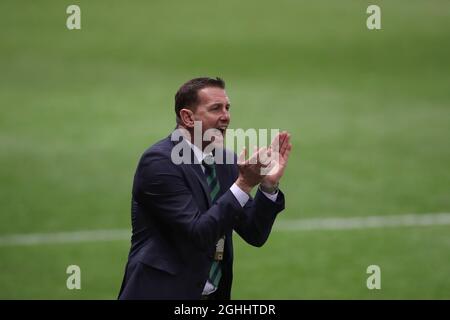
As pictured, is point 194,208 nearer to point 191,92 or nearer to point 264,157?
point 264,157

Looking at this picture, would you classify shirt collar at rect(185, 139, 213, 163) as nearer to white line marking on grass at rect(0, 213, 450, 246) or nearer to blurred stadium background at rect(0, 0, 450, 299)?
blurred stadium background at rect(0, 0, 450, 299)

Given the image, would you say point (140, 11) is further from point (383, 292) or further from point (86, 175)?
point (383, 292)

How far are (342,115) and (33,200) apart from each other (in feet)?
24.9

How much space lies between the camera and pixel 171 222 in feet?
20.7

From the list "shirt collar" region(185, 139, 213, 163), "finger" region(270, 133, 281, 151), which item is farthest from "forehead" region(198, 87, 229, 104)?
"finger" region(270, 133, 281, 151)

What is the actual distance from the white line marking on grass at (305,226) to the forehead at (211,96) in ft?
29.6

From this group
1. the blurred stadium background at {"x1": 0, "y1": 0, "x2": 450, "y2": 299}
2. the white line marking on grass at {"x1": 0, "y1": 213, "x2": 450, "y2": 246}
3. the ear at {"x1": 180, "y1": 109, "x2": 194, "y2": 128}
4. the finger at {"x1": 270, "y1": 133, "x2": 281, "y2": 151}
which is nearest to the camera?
the finger at {"x1": 270, "y1": 133, "x2": 281, "y2": 151}

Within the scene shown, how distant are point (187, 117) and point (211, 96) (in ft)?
0.68

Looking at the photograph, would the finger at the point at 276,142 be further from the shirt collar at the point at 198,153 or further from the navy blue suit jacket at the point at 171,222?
the shirt collar at the point at 198,153

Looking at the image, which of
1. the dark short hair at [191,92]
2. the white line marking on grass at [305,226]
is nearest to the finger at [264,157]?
the dark short hair at [191,92]

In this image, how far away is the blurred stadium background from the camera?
14.2 m

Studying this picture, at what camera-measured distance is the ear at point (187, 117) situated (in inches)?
259

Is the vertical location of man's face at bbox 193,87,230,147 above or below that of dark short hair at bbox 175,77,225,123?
below

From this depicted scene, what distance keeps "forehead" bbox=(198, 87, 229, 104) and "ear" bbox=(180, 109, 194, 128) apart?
104 mm
